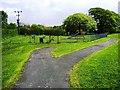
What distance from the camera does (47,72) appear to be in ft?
67.2

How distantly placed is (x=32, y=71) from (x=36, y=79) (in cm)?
245

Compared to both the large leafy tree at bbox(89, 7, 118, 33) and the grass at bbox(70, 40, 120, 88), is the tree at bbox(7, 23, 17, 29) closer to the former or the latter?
the large leafy tree at bbox(89, 7, 118, 33)

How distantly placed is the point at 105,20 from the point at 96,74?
73882 millimetres

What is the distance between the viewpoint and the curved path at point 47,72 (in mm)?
17542

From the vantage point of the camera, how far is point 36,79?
734 inches

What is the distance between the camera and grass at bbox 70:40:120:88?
17.6 metres

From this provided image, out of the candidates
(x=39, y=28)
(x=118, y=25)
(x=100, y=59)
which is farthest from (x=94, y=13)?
(x=100, y=59)

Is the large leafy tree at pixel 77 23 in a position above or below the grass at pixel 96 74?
above

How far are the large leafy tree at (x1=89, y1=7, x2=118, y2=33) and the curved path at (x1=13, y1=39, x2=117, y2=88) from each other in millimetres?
64826

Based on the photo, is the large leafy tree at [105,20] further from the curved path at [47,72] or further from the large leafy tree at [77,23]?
the curved path at [47,72]

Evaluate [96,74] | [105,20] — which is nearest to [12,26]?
[105,20]

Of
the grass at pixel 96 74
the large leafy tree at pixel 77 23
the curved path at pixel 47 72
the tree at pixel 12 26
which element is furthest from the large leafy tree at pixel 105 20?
the grass at pixel 96 74

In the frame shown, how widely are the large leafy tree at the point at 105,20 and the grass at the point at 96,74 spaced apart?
2635 inches

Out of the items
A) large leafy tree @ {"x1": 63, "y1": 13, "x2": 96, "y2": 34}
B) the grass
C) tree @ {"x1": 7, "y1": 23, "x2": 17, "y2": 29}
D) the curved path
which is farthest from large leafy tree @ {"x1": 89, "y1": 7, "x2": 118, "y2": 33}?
the grass
